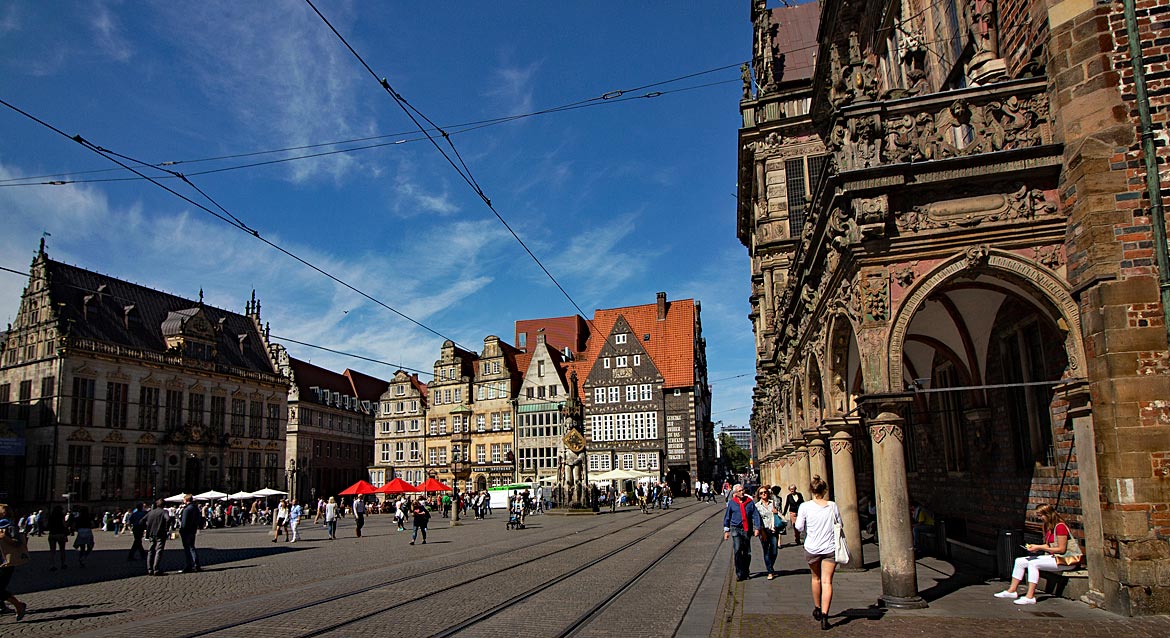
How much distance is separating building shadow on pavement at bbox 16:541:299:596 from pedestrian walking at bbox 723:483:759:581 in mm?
11806

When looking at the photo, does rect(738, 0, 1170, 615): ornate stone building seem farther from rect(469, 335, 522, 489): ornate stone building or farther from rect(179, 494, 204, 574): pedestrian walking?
rect(469, 335, 522, 489): ornate stone building

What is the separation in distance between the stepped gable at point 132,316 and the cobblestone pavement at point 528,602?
33.2 metres

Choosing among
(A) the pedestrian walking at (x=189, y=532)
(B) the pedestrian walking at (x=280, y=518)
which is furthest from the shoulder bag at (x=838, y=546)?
(B) the pedestrian walking at (x=280, y=518)

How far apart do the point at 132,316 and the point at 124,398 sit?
729 centimetres

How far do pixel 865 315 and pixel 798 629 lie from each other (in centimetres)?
396

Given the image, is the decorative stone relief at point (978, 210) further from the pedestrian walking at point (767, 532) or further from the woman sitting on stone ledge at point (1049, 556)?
the pedestrian walking at point (767, 532)

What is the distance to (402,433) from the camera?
69.5 metres

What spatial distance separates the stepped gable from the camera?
4822 centimetres

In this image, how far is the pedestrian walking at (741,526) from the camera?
498 inches

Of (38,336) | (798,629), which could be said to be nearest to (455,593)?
(798,629)

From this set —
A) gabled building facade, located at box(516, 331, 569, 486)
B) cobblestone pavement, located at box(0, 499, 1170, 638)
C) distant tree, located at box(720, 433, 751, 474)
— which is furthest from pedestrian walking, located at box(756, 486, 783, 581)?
distant tree, located at box(720, 433, 751, 474)

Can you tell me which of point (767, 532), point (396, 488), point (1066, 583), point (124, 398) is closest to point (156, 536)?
point (767, 532)

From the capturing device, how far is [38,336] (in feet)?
154

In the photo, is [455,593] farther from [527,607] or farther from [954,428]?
[954,428]
